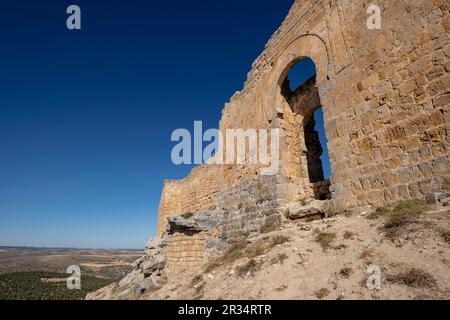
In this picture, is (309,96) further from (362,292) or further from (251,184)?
(362,292)

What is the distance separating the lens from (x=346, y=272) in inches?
145

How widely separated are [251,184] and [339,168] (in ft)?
10.1

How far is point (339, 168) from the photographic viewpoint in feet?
20.1

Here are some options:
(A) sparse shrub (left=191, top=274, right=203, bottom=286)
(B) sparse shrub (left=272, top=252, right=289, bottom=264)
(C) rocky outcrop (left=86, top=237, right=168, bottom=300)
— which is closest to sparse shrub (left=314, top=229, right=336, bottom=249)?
(B) sparse shrub (left=272, top=252, right=289, bottom=264)

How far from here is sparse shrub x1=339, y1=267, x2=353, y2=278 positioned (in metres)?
3.65

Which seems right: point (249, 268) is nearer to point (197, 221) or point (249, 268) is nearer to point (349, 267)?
point (349, 267)

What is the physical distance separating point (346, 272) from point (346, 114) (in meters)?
3.64

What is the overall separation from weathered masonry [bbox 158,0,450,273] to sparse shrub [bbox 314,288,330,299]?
2485mm

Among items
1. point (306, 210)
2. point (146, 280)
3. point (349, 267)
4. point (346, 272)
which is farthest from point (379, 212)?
point (146, 280)

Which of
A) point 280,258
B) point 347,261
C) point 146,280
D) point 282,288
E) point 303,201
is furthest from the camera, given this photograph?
point 146,280

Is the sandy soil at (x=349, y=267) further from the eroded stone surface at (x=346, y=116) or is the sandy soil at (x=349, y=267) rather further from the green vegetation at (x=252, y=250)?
the eroded stone surface at (x=346, y=116)

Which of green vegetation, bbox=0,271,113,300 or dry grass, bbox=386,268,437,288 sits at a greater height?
dry grass, bbox=386,268,437,288

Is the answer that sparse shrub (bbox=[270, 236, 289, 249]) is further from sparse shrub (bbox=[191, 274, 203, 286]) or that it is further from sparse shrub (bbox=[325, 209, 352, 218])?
sparse shrub (bbox=[191, 274, 203, 286])

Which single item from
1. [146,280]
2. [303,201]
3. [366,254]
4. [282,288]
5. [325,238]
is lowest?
[146,280]
